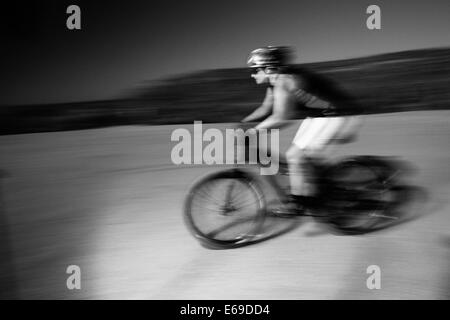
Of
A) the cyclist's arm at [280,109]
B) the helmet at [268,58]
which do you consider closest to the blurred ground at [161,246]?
the cyclist's arm at [280,109]

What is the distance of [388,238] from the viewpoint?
3646 millimetres

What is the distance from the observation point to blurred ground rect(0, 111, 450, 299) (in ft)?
10.7

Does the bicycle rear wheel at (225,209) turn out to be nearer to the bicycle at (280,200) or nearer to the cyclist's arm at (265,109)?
the bicycle at (280,200)

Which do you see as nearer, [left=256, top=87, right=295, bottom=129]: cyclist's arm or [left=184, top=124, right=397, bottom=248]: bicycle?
[left=256, top=87, right=295, bottom=129]: cyclist's arm

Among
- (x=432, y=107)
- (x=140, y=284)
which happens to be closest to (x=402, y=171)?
(x=432, y=107)

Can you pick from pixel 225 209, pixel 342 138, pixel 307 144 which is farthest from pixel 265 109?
pixel 225 209

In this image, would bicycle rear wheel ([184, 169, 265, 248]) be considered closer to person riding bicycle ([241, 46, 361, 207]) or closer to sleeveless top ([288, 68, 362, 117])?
person riding bicycle ([241, 46, 361, 207])

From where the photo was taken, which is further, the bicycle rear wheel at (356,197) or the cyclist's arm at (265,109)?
the bicycle rear wheel at (356,197)

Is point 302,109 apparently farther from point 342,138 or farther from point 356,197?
point 356,197

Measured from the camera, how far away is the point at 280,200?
3.62m

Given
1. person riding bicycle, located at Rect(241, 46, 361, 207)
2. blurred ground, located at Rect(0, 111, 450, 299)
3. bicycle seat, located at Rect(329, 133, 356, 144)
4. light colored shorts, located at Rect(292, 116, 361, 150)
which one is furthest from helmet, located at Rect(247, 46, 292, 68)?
blurred ground, located at Rect(0, 111, 450, 299)

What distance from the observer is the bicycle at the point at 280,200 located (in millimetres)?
3494

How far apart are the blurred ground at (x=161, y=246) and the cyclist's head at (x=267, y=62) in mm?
1352
